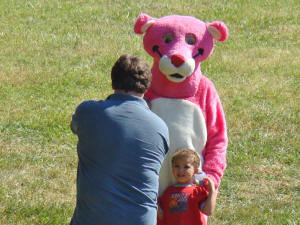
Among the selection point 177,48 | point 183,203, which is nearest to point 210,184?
point 183,203

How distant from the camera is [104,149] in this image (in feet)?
11.0

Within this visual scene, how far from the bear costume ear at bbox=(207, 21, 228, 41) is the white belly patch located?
1.54 ft

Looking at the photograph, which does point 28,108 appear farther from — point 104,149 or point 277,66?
point 104,149

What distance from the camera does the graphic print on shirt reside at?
3.86m

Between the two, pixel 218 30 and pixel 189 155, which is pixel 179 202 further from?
pixel 218 30

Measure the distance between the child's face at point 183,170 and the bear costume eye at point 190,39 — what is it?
71 cm

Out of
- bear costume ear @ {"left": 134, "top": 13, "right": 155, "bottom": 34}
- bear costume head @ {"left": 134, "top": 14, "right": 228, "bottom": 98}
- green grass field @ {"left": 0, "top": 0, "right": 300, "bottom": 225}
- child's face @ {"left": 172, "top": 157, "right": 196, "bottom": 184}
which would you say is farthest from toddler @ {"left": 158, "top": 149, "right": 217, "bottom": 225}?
green grass field @ {"left": 0, "top": 0, "right": 300, "bottom": 225}

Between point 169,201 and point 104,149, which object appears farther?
point 169,201

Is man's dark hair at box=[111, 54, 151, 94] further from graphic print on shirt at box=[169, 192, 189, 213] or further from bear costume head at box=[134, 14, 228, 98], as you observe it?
graphic print on shirt at box=[169, 192, 189, 213]

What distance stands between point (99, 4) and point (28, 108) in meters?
4.98

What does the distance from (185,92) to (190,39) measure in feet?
1.07

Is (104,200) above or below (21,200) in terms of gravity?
above

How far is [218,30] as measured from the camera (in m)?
4.01

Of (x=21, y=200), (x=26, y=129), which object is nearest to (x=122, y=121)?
(x=21, y=200)
